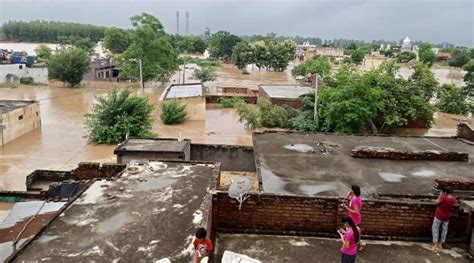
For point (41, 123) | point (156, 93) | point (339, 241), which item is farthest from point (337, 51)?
point (339, 241)

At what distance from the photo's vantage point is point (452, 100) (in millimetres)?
34312

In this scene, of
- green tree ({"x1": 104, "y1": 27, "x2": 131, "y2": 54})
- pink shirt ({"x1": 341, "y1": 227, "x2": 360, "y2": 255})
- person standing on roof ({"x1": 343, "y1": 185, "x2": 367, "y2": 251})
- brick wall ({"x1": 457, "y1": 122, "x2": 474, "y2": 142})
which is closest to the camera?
pink shirt ({"x1": 341, "y1": 227, "x2": 360, "y2": 255})

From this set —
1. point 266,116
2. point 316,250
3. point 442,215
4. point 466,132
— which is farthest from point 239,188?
point 266,116

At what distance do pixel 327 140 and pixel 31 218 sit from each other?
361 inches

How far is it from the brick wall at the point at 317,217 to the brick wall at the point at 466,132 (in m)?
9.04

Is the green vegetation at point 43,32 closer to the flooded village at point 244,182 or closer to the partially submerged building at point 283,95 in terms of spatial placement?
the partially submerged building at point 283,95

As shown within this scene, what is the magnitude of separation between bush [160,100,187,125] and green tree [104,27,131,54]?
47465 millimetres

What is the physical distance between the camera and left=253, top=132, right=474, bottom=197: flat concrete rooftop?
888 cm

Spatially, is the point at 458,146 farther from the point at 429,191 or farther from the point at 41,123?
the point at 41,123

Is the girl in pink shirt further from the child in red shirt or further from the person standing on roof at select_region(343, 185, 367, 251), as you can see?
the child in red shirt

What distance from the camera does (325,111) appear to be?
76.0ft

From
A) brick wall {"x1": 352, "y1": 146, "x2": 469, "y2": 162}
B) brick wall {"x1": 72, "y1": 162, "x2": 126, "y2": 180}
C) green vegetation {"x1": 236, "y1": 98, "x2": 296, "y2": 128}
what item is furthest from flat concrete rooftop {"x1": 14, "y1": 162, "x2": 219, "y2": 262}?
green vegetation {"x1": 236, "y1": 98, "x2": 296, "y2": 128}

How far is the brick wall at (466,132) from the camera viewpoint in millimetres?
14594

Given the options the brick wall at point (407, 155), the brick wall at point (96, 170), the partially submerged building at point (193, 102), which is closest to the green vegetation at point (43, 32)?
the partially submerged building at point (193, 102)
